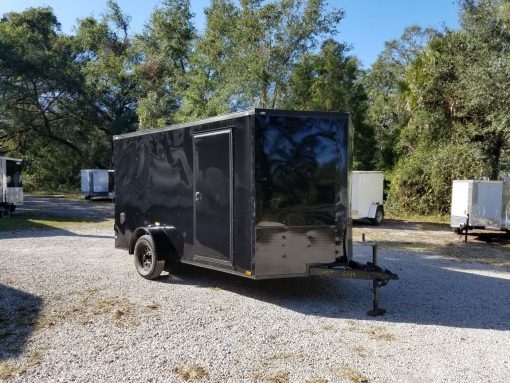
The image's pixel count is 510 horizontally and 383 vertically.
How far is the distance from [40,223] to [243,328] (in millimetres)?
14305

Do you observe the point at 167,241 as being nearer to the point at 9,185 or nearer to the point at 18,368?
the point at 18,368

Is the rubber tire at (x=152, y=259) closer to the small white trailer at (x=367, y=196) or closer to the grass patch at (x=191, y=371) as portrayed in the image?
the grass patch at (x=191, y=371)

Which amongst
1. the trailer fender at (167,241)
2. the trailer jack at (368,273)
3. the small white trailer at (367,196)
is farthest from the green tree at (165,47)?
the trailer jack at (368,273)

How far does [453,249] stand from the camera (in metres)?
12.3

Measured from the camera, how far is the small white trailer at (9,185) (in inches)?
781

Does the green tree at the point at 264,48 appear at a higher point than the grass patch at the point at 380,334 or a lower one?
higher

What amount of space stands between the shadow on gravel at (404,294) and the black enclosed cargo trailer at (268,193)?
562 millimetres

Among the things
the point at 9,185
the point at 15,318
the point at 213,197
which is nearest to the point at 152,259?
the point at 213,197

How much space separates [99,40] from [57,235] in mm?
32618

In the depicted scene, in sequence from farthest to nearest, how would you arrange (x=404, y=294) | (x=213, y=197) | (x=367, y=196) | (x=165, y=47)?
(x=165, y=47) < (x=367, y=196) < (x=404, y=294) < (x=213, y=197)

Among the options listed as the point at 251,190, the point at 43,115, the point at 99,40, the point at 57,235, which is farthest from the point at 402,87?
the point at 99,40

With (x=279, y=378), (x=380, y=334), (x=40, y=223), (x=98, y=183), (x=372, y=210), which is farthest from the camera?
(x=98, y=183)

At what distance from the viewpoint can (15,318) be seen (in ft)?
18.3

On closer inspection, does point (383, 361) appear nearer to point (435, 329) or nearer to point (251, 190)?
point (435, 329)
